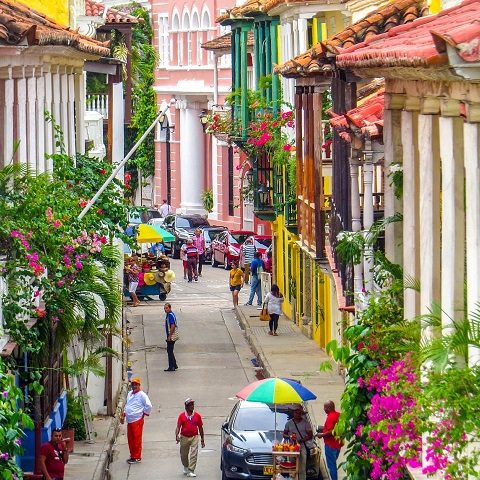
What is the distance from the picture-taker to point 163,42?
2899 inches

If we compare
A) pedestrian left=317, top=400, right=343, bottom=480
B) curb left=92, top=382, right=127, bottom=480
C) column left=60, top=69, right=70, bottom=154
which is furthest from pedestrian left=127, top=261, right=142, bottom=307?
pedestrian left=317, top=400, right=343, bottom=480

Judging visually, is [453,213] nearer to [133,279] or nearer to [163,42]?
A: [133,279]

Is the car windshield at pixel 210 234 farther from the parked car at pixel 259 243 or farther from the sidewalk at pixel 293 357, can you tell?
the sidewalk at pixel 293 357

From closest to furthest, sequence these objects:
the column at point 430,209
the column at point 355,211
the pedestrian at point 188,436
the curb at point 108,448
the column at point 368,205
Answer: the column at point 430,209, the column at point 368,205, the column at point 355,211, the curb at point 108,448, the pedestrian at point 188,436

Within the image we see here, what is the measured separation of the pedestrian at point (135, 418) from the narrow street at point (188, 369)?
0.20 meters

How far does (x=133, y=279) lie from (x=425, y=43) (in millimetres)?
34448

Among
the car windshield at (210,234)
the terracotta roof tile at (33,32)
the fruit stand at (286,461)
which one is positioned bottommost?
the fruit stand at (286,461)

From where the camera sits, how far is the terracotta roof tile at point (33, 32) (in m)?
21.2

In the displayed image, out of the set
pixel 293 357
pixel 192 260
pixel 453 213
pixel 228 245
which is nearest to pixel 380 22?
pixel 293 357

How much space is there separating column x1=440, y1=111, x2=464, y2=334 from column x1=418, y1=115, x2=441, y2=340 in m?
0.87

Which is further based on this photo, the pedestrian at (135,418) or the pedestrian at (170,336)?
the pedestrian at (170,336)

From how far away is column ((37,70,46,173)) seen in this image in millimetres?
24984

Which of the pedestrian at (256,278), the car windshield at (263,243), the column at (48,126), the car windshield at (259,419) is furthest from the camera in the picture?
the car windshield at (263,243)

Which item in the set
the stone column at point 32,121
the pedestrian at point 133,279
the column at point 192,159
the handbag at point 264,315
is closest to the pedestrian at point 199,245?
the pedestrian at point 133,279
